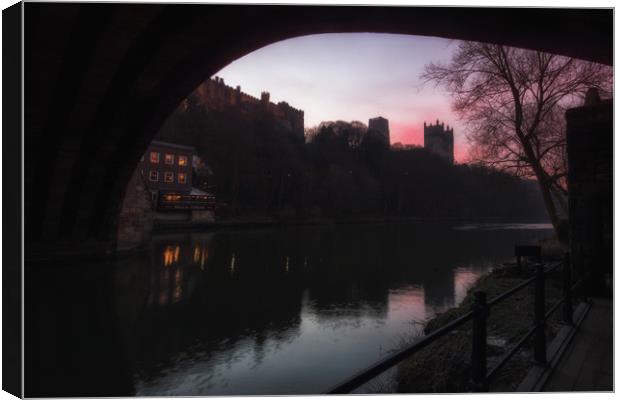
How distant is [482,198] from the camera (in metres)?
76.8

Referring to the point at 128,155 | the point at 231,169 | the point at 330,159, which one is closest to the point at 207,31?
the point at 128,155

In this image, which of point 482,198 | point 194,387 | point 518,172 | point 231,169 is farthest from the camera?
point 482,198

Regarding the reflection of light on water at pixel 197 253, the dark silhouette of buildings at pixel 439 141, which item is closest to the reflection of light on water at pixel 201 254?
the reflection of light on water at pixel 197 253

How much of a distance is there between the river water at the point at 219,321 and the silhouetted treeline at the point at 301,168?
31.2 m

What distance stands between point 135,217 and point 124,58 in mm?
11773

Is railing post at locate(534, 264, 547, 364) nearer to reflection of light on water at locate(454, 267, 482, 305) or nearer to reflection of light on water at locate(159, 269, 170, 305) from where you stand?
reflection of light on water at locate(454, 267, 482, 305)

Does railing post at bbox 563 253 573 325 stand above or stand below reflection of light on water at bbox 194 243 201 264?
above

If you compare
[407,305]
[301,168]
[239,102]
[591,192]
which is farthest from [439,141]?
[591,192]

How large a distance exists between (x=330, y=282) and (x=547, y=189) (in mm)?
10147

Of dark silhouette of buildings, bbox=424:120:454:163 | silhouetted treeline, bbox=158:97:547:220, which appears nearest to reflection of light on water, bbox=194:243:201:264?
silhouetted treeline, bbox=158:97:547:220

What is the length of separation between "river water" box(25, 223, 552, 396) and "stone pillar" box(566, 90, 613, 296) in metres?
3.35

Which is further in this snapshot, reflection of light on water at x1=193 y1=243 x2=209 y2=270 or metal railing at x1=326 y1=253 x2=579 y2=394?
reflection of light on water at x1=193 y1=243 x2=209 y2=270

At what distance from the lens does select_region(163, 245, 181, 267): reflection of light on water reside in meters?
18.1

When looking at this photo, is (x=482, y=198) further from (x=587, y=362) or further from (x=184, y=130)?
(x=587, y=362)
